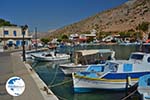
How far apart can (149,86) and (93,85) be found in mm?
4763

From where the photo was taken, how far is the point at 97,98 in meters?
18.5

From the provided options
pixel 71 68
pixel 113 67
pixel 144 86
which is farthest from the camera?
pixel 71 68

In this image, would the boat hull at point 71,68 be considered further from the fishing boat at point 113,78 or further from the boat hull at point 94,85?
→ the boat hull at point 94,85

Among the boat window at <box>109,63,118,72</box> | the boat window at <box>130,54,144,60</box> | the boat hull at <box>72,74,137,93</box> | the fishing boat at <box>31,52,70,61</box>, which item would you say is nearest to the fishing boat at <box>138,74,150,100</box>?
the boat hull at <box>72,74,137,93</box>

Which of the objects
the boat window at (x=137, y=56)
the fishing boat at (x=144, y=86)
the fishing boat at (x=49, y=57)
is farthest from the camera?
the fishing boat at (x=49, y=57)

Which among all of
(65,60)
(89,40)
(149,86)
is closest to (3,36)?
(65,60)

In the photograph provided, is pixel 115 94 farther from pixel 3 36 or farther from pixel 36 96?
pixel 3 36

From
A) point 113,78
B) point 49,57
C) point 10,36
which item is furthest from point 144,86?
point 10,36

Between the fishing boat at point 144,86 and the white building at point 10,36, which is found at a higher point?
the white building at point 10,36

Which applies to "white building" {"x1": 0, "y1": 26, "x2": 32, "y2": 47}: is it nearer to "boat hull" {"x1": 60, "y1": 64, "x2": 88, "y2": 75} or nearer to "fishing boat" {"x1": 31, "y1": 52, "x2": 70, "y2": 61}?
"fishing boat" {"x1": 31, "y1": 52, "x2": 70, "y2": 61}

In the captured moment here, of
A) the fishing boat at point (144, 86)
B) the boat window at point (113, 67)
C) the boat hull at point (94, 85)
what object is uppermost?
the boat window at point (113, 67)

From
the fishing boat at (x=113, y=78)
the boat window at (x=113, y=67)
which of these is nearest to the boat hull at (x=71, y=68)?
the boat window at (x=113, y=67)

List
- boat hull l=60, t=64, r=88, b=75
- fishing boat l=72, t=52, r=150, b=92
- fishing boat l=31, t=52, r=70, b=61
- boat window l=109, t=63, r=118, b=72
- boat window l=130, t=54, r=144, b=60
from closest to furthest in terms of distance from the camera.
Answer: fishing boat l=72, t=52, r=150, b=92, boat window l=109, t=63, r=118, b=72, boat window l=130, t=54, r=144, b=60, boat hull l=60, t=64, r=88, b=75, fishing boat l=31, t=52, r=70, b=61

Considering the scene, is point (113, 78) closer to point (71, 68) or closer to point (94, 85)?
point (94, 85)
